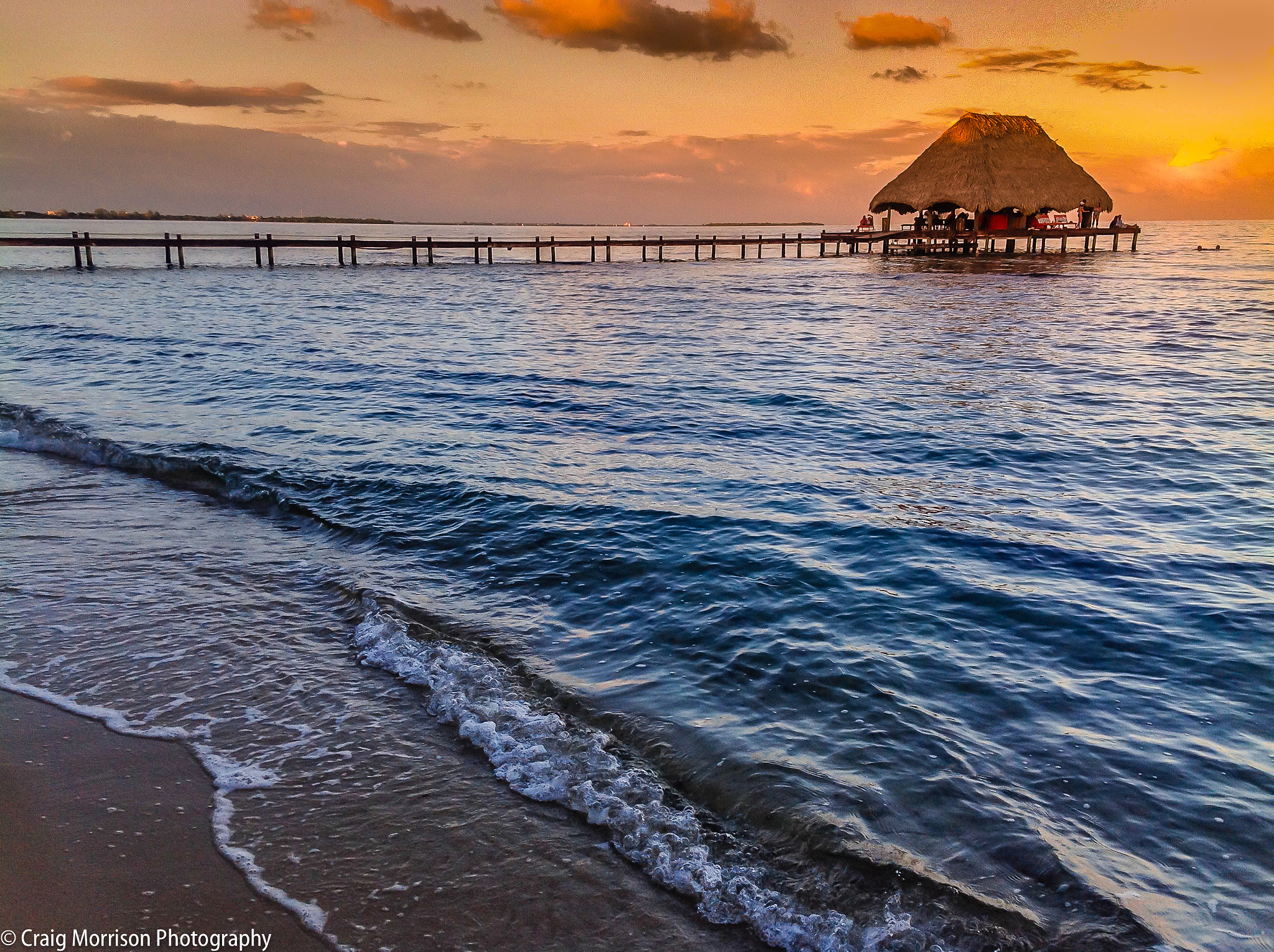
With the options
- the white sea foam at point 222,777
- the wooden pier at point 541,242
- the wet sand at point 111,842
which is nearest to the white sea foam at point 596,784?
the white sea foam at point 222,777

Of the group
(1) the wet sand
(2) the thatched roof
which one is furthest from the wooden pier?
(1) the wet sand

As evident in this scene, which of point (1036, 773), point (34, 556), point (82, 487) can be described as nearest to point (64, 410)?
point (82, 487)

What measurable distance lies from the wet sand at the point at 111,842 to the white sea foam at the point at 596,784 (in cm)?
119

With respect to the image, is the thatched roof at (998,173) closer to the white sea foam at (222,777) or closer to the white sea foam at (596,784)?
the white sea foam at (596,784)

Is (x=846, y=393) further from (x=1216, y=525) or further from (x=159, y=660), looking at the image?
(x=159, y=660)

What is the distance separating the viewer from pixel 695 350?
18.4 metres

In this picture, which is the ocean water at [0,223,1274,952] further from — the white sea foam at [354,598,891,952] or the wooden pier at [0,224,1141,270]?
the wooden pier at [0,224,1141,270]

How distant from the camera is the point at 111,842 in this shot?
314 cm

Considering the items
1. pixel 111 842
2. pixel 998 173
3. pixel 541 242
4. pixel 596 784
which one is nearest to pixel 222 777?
pixel 111 842

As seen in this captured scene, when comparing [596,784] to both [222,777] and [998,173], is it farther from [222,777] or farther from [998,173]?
[998,173]

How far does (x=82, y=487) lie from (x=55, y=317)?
18531 millimetres

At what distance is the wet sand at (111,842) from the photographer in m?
2.79

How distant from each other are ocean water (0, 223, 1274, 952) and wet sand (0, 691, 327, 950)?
112mm

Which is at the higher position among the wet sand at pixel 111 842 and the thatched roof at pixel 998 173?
the thatched roof at pixel 998 173
